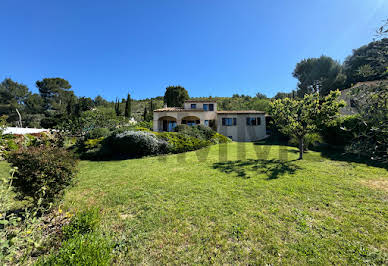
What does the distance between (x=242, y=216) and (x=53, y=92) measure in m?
72.2

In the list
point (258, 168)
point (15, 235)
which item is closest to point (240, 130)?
point (258, 168)

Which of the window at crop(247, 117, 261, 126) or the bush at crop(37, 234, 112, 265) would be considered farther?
the window at crop(247, 117, 261, 126)

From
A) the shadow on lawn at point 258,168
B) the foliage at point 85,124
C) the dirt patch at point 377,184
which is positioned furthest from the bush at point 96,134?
the dirt patch at point 377,184

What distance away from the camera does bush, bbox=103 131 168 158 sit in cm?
1100

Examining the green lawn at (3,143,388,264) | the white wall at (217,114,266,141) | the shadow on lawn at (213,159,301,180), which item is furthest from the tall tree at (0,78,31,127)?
the shadow on lawn at (213,159,301,180)

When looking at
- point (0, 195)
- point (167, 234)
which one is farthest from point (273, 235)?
point (0, 195)

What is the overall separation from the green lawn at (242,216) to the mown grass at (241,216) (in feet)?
0.06

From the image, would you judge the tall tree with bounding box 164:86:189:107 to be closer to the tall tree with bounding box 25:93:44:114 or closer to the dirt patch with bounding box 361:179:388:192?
the dirt patch with bounding box 361:179:388:192

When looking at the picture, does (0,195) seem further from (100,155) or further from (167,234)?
(100,155)

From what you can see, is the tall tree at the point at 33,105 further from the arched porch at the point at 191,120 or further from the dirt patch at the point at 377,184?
the dirt patch at the point at 377,184

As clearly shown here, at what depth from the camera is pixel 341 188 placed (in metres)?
5.29

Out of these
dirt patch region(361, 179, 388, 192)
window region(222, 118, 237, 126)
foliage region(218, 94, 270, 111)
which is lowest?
dirt patch region(361, 179, 388, 192)

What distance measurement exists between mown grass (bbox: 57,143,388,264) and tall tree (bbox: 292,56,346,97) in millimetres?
27221

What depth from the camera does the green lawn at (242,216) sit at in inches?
106
